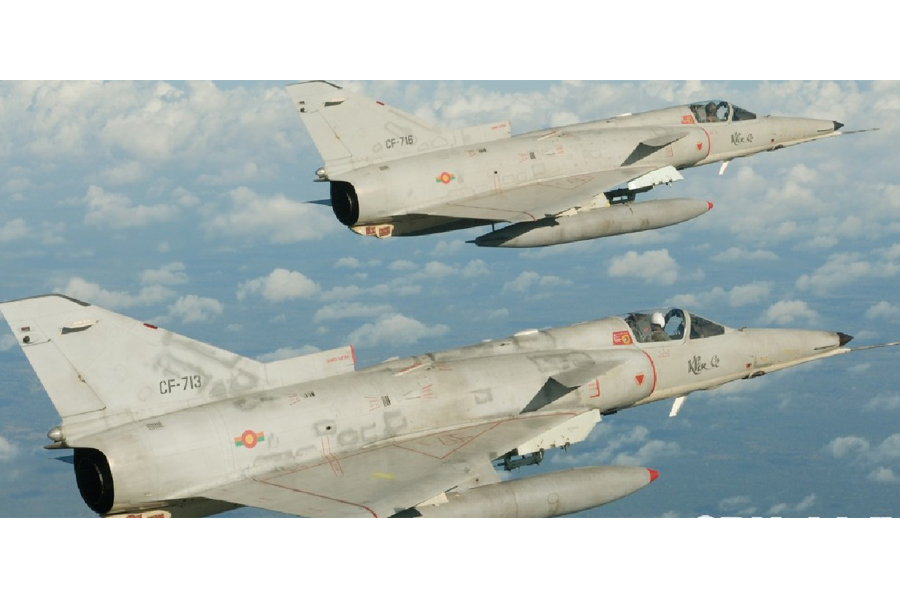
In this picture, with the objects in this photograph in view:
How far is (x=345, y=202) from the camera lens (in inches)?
1299

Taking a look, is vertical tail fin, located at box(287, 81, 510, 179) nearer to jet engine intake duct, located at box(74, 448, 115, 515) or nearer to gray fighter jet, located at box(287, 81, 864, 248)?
gray fighter jet, located at box(287, 81, 864, 248)

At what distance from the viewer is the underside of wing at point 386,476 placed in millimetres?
25094

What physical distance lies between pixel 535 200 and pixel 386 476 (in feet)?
31.1

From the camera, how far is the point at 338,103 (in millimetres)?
33938

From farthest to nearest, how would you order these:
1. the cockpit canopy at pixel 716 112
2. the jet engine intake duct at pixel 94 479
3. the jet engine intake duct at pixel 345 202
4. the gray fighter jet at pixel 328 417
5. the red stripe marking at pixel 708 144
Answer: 1. the cockpit canopy at pixel 716 112
2. the red stripe marking at pixel 708 144
3. the jet engine intake duct at pixel 345 202
4. the gray fighter jet at pixel 328 417
5. the jet engine intake duct at pixel 94 479

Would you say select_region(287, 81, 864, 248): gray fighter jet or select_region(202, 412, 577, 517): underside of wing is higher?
select_region(287, 81, 864, 248): gray fighter jet

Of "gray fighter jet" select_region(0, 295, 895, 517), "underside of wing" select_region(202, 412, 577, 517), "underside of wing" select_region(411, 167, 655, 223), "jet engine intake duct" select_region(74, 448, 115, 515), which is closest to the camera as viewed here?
"jet engine intake duct" select_region(74, 448, 115, 515)

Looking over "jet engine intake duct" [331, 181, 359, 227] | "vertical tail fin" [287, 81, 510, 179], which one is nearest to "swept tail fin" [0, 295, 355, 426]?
"jet engine intake duct" [331, 181, 359, 227]

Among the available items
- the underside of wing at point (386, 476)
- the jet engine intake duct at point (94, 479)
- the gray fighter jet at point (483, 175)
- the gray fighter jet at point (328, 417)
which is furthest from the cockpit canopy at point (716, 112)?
the jet engine intake duct at point (94, 479)

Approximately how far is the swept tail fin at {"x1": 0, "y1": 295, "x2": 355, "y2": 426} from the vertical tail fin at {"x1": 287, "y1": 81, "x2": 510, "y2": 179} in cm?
812

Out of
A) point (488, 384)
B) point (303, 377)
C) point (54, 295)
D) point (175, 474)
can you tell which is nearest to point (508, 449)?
point (488, 384)

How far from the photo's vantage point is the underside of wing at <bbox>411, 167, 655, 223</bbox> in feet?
108

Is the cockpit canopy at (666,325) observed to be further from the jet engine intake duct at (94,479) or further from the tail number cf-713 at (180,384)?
the jet engine intake duct at (94,479)

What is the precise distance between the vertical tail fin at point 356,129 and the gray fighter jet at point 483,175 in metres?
0.02
